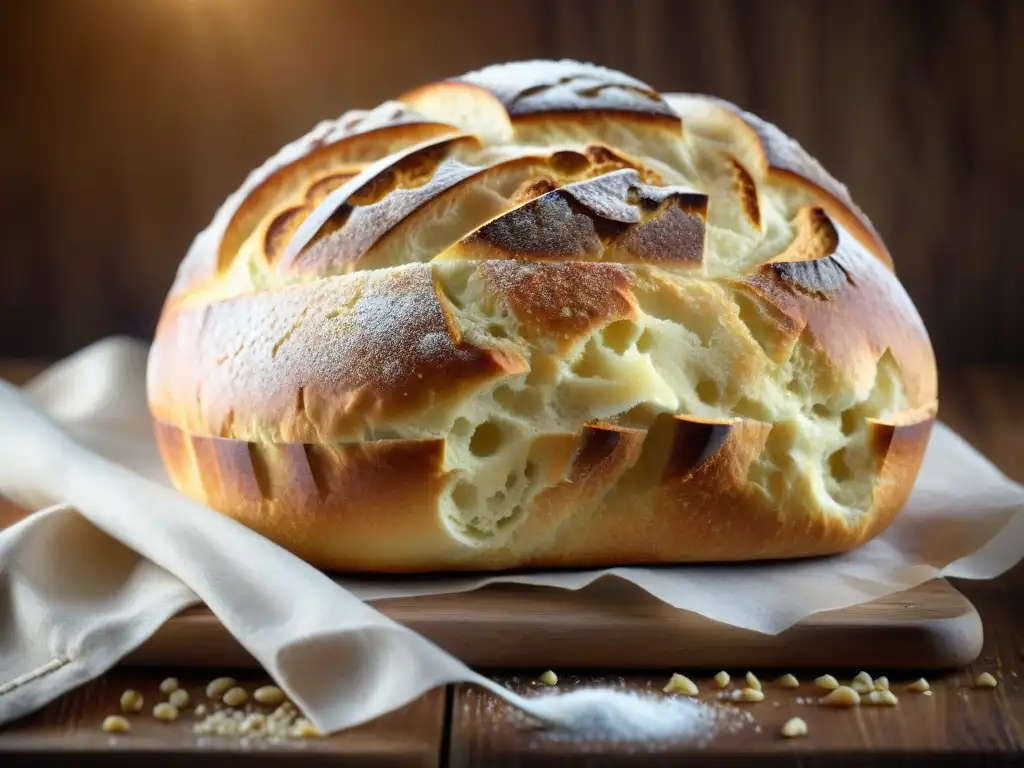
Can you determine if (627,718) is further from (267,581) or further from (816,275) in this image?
(816,275)

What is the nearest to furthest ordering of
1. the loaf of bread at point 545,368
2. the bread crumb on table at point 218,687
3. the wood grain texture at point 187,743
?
the wood grain texture at point 187,743
the bread crumb on table at point 218,687
the loaf of bread at point 545,368

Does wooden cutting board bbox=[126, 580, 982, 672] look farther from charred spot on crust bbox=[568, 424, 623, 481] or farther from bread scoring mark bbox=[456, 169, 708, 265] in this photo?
bread scoring mark bbox=[456, 169, 708, 265]

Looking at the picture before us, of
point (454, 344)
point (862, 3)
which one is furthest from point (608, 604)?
point (862, 3)

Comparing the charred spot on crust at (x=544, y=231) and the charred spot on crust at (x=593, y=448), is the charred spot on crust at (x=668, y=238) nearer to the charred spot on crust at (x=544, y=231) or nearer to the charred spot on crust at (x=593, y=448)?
the charred spot on crust at (x=544, y=231)

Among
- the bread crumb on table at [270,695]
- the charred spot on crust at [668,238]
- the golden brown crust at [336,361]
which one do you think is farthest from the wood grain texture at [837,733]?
the charred spot on crust at [668,238]

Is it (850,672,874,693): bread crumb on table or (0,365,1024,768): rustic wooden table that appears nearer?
A: (0,365,1024,768): rustic wooden table

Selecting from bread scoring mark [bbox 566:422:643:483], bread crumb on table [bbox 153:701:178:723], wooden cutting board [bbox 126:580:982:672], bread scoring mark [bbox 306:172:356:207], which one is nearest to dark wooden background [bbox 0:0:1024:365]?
bread scoring mark [bbox 306:172:356:207]
